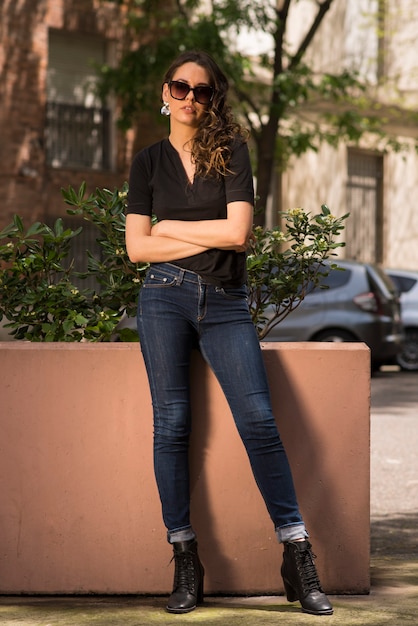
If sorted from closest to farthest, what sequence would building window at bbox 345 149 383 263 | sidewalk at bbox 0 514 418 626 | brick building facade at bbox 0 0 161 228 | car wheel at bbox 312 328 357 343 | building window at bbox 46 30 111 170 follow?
sidewalk at bbox 0 514 418 626 → car wheel at bbox 312 328 357 343 → brick building facade at bbox 0 0 161 228 → building window at bbox 46 30 111 170 → building window at bbox 345 149 383 263

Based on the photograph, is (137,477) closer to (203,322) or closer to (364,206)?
(203,322)

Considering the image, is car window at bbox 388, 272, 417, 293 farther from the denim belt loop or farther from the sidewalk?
the denim belt loop

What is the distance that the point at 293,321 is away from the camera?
53.1 feet

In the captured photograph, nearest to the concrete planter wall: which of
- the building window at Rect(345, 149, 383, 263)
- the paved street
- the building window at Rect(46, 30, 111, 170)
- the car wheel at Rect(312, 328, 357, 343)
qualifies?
the paved street

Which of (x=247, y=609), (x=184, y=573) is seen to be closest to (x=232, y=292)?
(x=184, y=573)

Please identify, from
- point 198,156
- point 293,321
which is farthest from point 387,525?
point 293,321

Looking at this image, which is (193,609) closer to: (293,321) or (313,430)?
(313,430)

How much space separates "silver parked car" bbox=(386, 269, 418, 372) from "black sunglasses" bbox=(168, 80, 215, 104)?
14311mm

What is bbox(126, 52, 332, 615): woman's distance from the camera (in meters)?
4.22

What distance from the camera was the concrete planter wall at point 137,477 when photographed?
14.7 feet

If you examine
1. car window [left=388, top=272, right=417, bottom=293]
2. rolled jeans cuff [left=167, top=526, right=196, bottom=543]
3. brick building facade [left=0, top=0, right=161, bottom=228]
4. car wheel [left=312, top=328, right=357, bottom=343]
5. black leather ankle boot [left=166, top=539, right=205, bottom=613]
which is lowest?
car wheel [left=312, top=328, right=357, bottom=343]

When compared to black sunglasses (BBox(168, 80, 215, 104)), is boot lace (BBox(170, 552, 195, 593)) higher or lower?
lower

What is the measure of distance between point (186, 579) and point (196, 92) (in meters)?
1.68

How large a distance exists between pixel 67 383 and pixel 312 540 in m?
1.05
